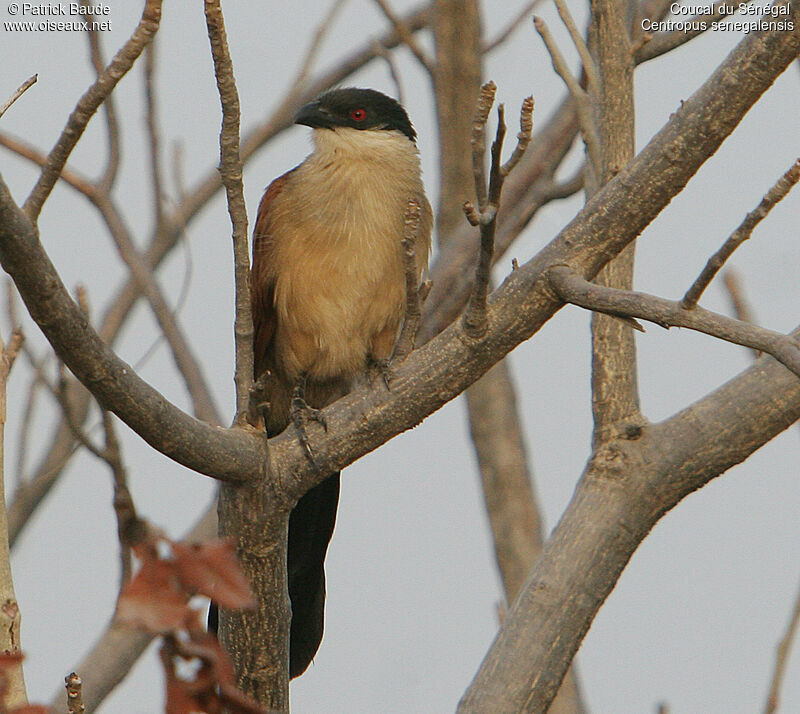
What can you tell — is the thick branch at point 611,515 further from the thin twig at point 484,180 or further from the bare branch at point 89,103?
the bare branch at point 89,103

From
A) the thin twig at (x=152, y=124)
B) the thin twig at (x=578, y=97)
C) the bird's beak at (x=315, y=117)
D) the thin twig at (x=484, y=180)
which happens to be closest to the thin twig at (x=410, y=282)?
the thin twig at (x=484, y=180)

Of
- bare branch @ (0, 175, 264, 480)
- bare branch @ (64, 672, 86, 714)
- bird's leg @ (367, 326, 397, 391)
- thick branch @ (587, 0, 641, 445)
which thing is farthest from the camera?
bird's leg @ (367, 326, 397, 391)

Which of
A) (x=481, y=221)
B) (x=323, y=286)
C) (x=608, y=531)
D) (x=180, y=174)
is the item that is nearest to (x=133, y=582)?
(x=481, y=221)

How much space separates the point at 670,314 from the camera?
165 cm

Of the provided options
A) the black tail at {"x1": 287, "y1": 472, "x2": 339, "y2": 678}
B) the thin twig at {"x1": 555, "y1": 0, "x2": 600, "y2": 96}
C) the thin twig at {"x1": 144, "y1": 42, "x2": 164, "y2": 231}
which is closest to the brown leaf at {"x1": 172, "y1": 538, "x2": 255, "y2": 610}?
the black tail at {"x1": 287, "y1": 472, "x2": 339, "y2": 678}

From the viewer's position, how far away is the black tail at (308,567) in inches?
106

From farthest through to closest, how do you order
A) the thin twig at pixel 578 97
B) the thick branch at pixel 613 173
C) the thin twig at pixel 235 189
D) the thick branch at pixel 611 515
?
the thin twig at pixel 578 97, the thick branch at pixel 613 173, the thick branch at pixel 611 515, the thin twig at pixel 235 189

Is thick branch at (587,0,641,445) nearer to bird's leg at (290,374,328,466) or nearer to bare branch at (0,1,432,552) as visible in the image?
bird's leg at (290,374,328,466)

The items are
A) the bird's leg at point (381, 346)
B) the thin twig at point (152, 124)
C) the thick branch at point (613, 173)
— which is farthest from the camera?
the thin twig at point (152, 124)

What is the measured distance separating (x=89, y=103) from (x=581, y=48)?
1.58m

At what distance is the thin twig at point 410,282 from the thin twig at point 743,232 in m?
0.53

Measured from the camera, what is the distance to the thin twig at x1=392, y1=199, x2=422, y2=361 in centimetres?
193

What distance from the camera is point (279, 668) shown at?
2.11 meters

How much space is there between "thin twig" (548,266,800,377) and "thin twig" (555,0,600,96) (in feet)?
3.30
